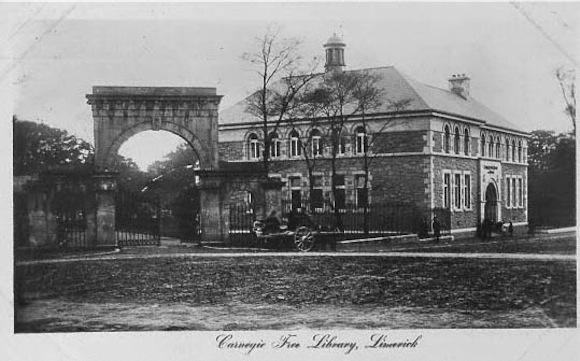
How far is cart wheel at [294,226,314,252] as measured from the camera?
13370mm

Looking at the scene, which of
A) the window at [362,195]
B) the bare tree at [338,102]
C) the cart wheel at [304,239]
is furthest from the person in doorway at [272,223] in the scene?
the window at [362,195]

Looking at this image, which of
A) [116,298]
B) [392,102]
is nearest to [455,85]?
[392,102]

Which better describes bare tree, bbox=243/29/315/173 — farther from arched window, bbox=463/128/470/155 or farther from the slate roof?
arched window, bbox=463/128/470/155

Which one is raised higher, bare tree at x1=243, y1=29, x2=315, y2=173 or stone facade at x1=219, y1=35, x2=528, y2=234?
bare tree at x1=243, y1=29, x2=315, y2=173

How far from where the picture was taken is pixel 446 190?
14648 millimetres

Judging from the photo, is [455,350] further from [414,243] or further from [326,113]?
[326,113]

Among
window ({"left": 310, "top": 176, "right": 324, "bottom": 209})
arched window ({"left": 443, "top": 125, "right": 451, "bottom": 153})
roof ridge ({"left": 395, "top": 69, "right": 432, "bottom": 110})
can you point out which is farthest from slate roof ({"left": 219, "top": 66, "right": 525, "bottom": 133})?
window ({"left": 310, "top": 176, "right": 324, "bottom": 209})

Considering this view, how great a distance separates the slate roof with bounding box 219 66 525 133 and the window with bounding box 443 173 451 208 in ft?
3.75

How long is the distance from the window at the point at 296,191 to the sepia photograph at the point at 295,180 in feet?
0.35

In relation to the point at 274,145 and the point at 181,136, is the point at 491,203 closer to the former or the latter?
the point at 274,145

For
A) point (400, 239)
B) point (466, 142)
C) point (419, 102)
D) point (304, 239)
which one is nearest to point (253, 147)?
point (304, 239)

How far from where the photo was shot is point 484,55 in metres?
11.3

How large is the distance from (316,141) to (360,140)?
75 centimetres

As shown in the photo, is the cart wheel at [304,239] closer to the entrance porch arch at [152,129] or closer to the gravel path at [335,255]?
the gravel path at [335,255]
